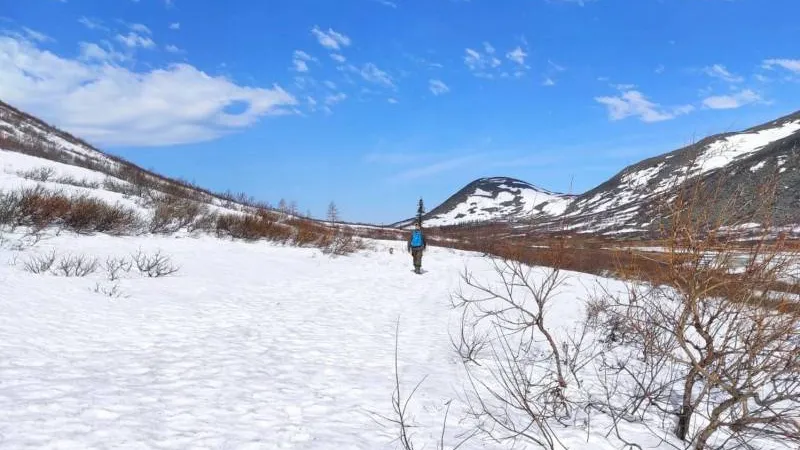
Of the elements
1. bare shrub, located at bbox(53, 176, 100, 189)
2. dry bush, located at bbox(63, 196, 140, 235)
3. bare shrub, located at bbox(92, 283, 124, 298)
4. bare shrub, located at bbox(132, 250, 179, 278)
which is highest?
bare shrub, located at bbox(53, 176, 100, 189)

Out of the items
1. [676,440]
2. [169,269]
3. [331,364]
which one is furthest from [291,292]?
[676,440]

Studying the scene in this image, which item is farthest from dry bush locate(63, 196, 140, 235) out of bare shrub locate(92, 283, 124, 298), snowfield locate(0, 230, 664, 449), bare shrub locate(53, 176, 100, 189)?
bare shrub locate(92, 283, 124, 298)

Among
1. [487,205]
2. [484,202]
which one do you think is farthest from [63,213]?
[484,202]

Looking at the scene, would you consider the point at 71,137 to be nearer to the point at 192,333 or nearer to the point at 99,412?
the point at 192,333

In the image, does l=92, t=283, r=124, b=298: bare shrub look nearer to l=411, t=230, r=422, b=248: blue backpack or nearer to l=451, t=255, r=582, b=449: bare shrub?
l=451, t=255, r=582, b=449: bare shrub

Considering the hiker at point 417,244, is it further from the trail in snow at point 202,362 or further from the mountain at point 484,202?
the mountain at point 484,202

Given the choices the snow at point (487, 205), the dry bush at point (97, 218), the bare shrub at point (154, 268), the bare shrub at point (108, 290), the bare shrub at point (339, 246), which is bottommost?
the bare shrub at point (108, 290)

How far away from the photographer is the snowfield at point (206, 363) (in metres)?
3.55

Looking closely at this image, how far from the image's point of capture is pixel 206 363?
5.19 metres

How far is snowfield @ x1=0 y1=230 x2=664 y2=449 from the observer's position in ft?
11.6

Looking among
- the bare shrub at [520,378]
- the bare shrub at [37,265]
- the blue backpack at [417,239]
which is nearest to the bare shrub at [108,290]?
the bare shrub at [37,265]

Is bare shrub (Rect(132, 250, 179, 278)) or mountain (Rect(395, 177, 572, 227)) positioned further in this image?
mountain (Rect(395, 177, 572, 227))

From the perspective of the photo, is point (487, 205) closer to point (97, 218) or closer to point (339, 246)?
point (339, 246)

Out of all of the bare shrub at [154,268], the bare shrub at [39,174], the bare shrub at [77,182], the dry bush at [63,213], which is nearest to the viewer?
the bare shrub at [154,268]
